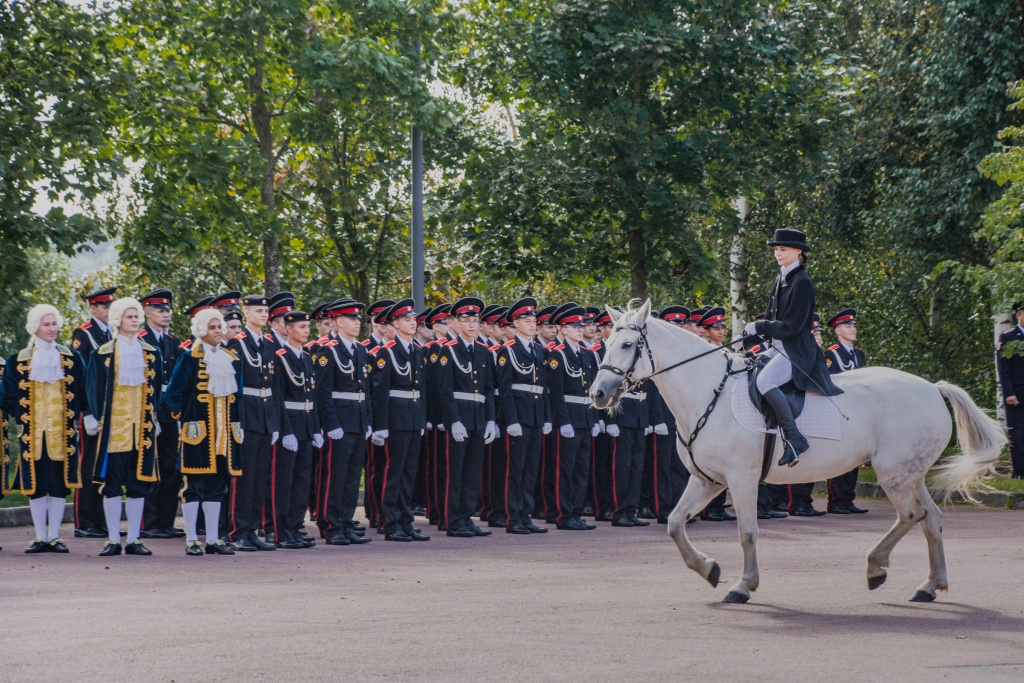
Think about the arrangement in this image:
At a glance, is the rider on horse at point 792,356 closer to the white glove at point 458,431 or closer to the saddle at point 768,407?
the saddle at point 768,407

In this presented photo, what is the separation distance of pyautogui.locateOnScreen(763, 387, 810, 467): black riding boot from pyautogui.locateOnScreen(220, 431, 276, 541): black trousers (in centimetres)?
491

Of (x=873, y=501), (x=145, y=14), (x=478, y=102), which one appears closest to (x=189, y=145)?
(x=145, y=14)

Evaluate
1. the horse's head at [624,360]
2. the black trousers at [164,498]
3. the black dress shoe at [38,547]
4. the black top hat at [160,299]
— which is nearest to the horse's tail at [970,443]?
the horse's head at [624,360]

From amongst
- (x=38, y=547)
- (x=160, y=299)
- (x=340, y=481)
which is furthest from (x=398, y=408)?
(x=38, y=547)

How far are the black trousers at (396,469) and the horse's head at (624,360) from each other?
161 inches

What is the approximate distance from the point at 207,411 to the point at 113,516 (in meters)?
1.26

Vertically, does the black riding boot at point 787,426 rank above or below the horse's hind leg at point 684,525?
above

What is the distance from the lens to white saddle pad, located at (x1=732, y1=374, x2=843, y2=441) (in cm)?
997

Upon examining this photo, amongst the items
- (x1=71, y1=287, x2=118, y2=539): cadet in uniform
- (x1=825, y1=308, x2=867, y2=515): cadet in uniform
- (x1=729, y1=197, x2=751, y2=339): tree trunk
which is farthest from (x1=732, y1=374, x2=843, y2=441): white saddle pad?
(x1=729, y1=197, x2=751, y2=339): tree trunk

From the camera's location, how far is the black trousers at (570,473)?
1500cm

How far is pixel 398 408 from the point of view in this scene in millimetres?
13781

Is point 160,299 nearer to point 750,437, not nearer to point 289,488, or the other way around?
point 289,488

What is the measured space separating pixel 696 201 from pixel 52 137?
10.3 m

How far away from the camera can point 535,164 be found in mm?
22750
